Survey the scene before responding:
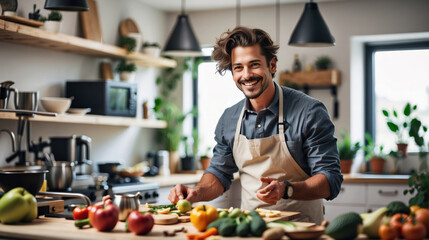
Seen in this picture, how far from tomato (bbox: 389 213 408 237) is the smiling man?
0.73m

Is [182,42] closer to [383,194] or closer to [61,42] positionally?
[61,42]

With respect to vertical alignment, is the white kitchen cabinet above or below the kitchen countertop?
below

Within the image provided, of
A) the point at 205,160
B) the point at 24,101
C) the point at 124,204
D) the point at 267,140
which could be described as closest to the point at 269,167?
the point at 267,140

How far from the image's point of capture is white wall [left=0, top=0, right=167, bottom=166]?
446 cm

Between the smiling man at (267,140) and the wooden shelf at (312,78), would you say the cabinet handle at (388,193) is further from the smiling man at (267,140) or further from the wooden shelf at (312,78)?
the smiling man at (267,140)

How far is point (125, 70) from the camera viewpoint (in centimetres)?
553

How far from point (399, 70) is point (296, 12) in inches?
47.9

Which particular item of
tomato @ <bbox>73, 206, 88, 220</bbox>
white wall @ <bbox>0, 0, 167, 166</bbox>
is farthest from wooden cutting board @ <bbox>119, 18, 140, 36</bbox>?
tomato @ <bbox>73, 206, 88, 220</bbox>

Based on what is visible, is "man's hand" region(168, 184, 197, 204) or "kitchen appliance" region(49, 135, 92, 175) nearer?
"man's hand" region(168, 184, 197, 204)

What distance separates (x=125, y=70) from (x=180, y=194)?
295cm

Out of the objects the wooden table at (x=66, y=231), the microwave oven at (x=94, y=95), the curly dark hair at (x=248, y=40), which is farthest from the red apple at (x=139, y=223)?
the microwave oven at (x=94, y=95)

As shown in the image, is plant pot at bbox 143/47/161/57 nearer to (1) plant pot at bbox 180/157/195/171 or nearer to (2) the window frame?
(1) plant pot at bbox 180/157/195/171

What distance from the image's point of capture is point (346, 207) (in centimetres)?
538

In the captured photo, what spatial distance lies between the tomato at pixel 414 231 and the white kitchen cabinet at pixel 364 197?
11.5 feet
